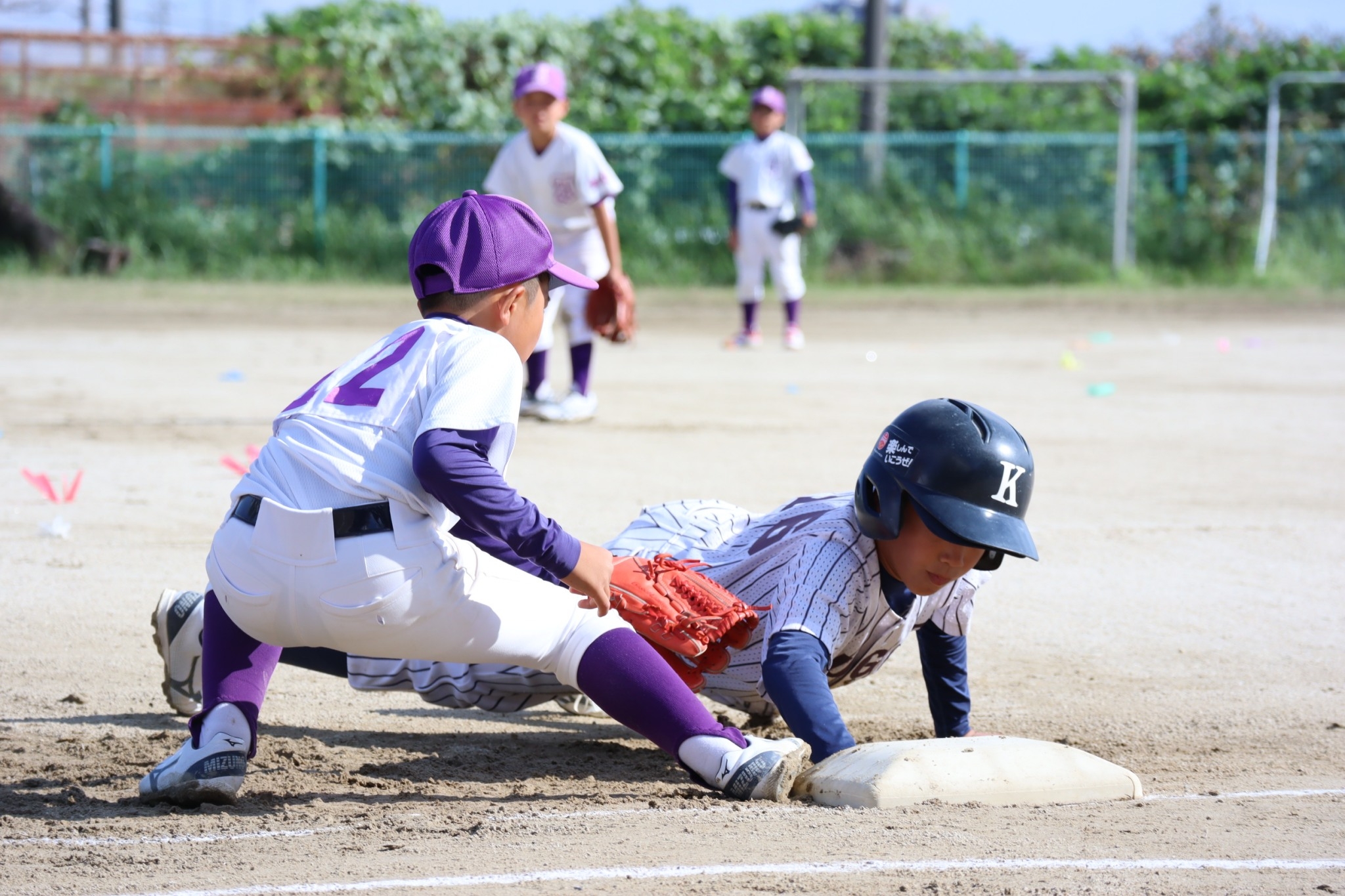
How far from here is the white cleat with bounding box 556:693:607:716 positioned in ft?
14.2

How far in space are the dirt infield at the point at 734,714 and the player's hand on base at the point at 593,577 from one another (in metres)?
0.48

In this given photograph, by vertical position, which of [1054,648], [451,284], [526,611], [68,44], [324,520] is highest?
[68,44]

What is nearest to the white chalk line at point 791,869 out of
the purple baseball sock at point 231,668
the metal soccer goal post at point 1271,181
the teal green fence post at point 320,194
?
the purple baseball sock at point 231,668

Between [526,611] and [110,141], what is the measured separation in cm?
1937

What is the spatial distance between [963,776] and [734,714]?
128 cm

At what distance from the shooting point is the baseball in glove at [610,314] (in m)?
8.84

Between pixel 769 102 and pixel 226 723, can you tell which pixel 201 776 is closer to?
pixel 226 723

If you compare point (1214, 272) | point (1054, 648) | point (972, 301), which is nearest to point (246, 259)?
point (972, 301)

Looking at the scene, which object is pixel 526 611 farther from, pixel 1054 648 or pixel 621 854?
pixel 1054 648

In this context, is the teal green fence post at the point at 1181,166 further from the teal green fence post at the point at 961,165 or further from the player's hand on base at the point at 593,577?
the player's hand on base at the point at 593,577

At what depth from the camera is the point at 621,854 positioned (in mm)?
2885

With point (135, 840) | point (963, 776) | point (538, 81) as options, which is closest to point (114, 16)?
point (538, 81)

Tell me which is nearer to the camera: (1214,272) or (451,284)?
(451,284)

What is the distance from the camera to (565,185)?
30.3ft
